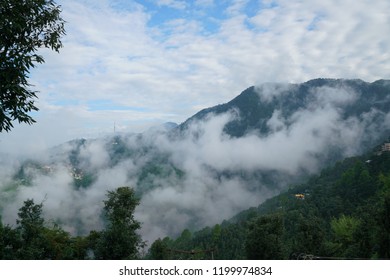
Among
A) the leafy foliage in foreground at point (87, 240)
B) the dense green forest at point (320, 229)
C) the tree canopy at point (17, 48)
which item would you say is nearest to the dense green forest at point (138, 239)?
the leafy foliage in foreground at point (87, 240)

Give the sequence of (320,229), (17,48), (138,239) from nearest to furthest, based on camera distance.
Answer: (17,48) → (138,239) → (320,229)

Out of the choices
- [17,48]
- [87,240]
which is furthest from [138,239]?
[17,48]

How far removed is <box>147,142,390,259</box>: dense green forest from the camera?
1323 inches

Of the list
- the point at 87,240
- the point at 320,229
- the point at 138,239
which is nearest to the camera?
the point at 138,239

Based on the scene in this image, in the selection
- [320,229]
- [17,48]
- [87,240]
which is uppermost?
[17,48]

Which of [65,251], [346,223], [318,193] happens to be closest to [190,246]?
[318,193]

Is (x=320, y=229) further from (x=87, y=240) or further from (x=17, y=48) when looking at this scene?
A: (x=17, y=48)

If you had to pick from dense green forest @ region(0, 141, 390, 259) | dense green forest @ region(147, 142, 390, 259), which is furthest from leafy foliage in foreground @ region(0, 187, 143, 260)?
dense green forest @ region(147, 142, 390, 259)

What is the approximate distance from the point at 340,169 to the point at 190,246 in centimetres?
9329

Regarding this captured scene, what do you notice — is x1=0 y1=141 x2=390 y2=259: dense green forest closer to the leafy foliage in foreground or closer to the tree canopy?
the leafy foliage in foreground

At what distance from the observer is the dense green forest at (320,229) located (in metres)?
33.6

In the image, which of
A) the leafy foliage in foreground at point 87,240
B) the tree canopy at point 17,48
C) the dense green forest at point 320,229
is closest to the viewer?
the tree canopy at point 17,48

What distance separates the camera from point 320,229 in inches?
1507

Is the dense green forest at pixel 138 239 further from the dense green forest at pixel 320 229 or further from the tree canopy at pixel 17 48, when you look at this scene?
the tree canopy at pixel 17 48
